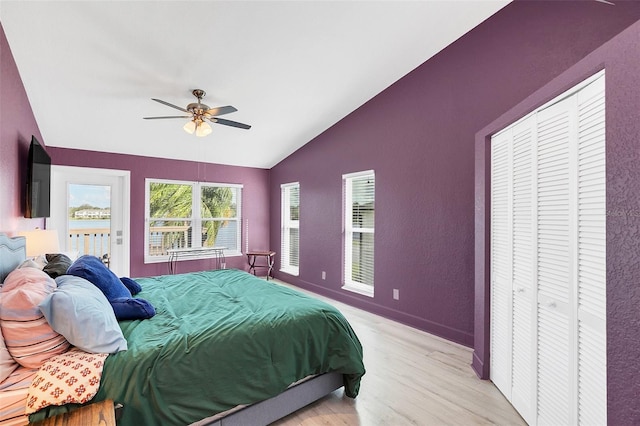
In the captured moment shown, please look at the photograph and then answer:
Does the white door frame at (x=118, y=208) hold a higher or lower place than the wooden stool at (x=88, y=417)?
higher

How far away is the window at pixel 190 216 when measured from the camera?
5.11m

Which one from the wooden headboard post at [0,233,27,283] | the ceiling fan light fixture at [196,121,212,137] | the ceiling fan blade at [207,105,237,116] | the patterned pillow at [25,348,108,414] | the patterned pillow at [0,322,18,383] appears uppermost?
the ceiling fan blade at [207,105,237,116]

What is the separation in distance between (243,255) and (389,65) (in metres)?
4.36

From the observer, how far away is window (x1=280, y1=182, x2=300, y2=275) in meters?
5.75

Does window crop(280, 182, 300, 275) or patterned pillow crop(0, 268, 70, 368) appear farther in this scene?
window crop(280, 182, 300, 275)

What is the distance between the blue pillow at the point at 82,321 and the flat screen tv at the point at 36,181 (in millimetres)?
1832

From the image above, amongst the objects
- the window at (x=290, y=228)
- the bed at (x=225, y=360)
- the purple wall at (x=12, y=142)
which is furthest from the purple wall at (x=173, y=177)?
the bed at (x=225, y=360)

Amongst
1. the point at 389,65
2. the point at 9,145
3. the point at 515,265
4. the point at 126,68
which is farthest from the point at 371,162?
the point at 9,145

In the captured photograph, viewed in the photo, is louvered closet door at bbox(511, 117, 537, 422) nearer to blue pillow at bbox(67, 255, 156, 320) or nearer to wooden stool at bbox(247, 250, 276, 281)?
blue pillow at bbox(67, 255, 156, 320)

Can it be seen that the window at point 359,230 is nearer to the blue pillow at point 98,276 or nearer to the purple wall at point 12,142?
the blue pillow at point 98,276

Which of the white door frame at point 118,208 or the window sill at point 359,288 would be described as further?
the white door frame at point 118,208

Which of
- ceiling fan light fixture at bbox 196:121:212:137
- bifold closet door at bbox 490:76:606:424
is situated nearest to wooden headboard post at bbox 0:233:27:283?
ceiling fan light fixture at bbox 196:121:212:137

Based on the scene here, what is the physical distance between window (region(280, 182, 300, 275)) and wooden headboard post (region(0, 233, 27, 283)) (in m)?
3.98

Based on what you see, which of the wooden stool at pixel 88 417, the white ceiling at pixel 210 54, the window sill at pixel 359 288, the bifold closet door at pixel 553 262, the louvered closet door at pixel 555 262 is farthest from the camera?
the window sill at pixel 359 288
